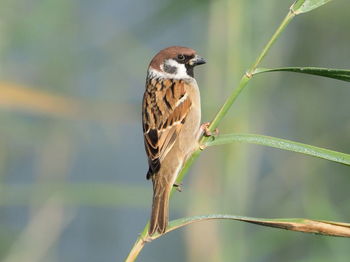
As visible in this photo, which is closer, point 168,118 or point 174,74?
point 168,118

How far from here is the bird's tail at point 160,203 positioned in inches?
86.6

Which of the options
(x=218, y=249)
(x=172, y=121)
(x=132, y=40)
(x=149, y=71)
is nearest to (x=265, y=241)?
(x=218, y=249)

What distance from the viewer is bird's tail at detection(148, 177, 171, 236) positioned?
2.20m

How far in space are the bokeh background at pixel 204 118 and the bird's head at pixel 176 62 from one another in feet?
0.27

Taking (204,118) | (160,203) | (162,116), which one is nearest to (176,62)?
(204,118)

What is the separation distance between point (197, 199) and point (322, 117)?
3.15 ft

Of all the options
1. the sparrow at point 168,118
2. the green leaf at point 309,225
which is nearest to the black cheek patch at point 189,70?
the sparrow at point 168,118

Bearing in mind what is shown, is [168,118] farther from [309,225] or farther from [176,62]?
[309,225]

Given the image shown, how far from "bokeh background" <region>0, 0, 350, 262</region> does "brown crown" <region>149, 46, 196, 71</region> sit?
92mm

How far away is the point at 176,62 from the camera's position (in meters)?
3.17

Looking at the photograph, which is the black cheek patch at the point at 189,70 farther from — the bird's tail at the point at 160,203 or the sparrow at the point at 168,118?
the bird's tail at the point at 160,203

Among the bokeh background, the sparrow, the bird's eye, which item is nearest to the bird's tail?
the sparrow

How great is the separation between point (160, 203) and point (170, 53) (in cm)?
88

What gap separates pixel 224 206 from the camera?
287 centimetres
